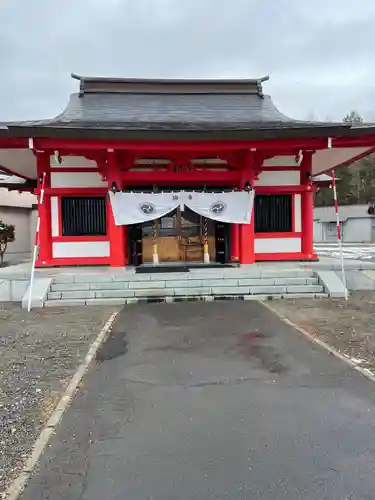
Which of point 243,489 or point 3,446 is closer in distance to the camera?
point 243,489

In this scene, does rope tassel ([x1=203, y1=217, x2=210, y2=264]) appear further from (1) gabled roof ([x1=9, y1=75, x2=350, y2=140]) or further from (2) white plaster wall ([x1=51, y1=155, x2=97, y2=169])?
(2) white plaster wall ([x1=51, y1=155, x2=97, y2=169])

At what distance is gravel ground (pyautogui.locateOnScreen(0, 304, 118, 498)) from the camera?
9.84ft

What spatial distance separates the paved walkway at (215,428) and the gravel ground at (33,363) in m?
0.24

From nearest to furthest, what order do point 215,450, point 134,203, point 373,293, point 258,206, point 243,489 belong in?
point 243,489, point 215,450, point 373,293, point 134,203, point 258,206

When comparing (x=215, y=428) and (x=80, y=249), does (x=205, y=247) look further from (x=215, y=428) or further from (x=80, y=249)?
(x=215, y=428)

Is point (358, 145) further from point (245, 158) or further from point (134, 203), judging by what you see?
point (134, 203)

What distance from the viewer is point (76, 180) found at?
37.9 feet

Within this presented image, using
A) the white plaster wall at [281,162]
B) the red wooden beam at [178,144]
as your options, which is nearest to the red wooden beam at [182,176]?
the red wooden beam at [178,144]

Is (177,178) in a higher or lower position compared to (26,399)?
higher

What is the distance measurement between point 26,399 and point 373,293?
7.72 m

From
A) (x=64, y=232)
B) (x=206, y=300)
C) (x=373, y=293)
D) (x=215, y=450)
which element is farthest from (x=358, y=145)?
(x=215, y=450)

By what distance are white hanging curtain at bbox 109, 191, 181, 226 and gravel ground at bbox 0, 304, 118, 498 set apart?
291cm

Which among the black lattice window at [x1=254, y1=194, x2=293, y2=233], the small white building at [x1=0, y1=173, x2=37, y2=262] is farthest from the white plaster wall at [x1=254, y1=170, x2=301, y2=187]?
the small white building at [x1=0, y1=173, x2=37, y2=262]

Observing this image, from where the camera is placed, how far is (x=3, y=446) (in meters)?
2.88
